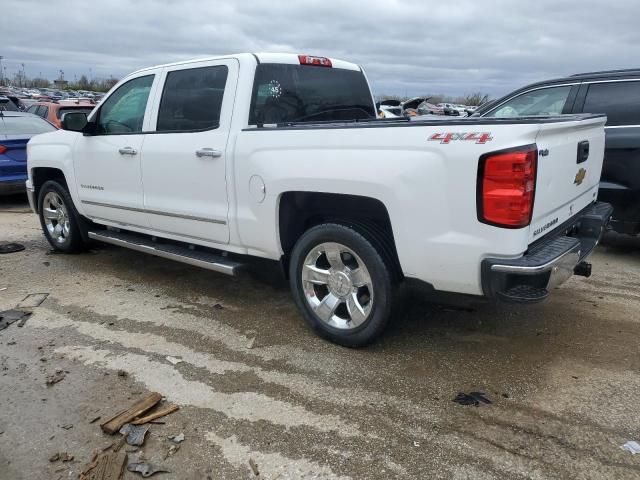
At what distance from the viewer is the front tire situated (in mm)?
3494

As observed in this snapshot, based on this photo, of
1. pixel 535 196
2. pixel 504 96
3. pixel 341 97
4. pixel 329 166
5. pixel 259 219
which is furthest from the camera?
pixel 504 96

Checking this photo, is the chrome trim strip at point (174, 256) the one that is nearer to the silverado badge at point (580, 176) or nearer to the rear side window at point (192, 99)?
the rear side window at point (192, 99)

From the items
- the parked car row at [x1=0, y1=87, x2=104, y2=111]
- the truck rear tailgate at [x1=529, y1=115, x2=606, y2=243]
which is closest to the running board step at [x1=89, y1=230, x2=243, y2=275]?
the truck rear tailgate at [x1=529, y1=115, x2=606, y2=243]

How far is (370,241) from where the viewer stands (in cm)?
351

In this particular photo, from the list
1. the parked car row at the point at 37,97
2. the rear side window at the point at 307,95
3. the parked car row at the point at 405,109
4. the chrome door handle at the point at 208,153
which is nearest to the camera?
the chrome door handle at the point at 208,153

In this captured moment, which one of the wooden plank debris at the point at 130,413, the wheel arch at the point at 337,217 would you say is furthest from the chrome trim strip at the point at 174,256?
the wooden plank debris at the point at 130,413

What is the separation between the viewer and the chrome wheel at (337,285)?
3654mm

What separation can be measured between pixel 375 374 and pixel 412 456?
0.83m

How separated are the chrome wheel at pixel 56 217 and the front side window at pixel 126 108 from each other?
1332 millimetres

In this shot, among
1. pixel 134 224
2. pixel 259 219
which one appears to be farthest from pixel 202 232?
pixel 134 224

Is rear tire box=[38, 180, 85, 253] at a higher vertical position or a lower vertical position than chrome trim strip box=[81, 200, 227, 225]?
lower

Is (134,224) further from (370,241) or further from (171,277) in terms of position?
(370,241)

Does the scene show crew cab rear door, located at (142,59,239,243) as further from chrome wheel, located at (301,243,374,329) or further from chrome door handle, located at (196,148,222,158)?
chrome wheel, located at (301,243,374,329)

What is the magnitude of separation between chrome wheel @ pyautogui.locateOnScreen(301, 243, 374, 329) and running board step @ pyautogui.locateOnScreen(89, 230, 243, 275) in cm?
70
